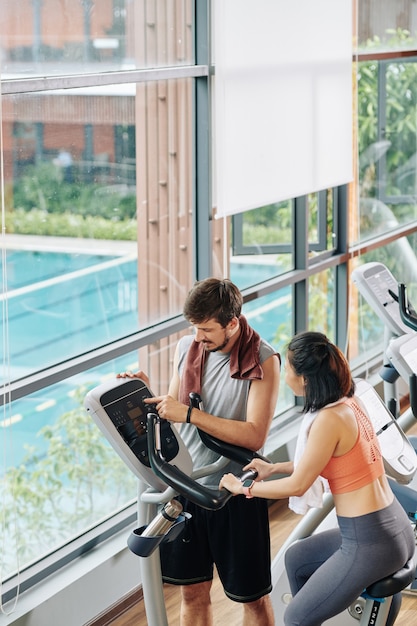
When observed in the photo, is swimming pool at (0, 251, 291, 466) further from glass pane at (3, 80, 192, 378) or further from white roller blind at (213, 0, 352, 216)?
white roller blind at (213, 0, 352, 216)

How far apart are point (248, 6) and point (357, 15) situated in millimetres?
1852

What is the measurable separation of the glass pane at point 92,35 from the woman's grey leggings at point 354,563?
1780mm

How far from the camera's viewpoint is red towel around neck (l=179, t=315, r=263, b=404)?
9.37ft

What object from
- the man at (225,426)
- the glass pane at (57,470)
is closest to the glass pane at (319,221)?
the glass pane at (57,470)

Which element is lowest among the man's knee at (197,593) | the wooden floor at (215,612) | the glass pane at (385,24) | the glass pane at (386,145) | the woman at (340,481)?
the wooden floor at (215,612)

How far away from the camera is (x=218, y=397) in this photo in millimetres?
2920

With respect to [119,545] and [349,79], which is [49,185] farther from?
[349,79]

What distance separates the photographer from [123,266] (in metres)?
3.91

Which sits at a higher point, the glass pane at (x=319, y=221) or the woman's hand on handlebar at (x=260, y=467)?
the glass pane at (x=319, y=221)

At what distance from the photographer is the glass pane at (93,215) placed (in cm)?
335

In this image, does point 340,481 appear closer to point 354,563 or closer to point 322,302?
point 354,563

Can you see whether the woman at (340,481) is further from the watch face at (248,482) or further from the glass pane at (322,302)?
the glass pane at (322,302)

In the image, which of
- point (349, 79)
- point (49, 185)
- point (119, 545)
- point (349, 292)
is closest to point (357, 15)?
point (349, 79)

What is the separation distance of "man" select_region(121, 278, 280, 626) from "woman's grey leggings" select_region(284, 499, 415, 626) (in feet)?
0.74
